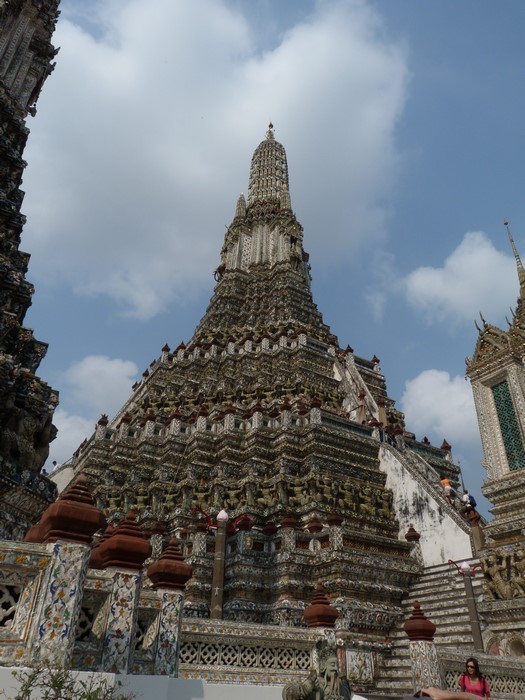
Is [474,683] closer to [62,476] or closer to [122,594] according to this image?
[122,594]

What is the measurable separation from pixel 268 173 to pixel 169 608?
52387 millimetres

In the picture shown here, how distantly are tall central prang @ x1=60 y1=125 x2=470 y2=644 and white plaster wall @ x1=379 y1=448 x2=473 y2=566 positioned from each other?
5cm

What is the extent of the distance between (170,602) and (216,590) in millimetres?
7893

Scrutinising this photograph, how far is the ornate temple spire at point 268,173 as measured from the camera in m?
51.7

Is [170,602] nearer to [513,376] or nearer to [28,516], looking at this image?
[28,516]

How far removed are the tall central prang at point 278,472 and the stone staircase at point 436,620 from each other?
0.50 meters

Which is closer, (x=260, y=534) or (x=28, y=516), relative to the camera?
(x=28, y=516)

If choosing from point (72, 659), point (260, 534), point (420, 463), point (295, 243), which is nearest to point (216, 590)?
point (260, 534)

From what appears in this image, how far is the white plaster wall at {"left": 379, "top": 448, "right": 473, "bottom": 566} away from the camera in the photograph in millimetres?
17922

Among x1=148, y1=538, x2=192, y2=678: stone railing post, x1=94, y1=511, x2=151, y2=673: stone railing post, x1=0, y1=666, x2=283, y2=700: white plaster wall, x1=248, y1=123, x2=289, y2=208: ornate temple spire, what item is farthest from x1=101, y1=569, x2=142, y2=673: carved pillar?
x1=248, y1=123, x2=289, y2=208: ornate temple spire

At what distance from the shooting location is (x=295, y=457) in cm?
2133

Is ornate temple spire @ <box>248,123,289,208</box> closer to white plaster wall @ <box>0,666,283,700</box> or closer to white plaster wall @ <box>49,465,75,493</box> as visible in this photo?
white plaster wall @ <box>49,465,75,493</box>

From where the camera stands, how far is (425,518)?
19.5m

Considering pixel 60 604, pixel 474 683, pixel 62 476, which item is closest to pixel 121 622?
pixel 60 604
